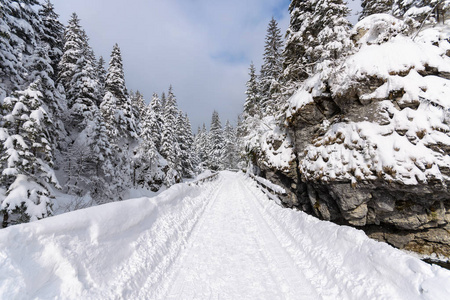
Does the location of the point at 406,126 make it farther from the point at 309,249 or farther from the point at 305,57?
the point at 305,57

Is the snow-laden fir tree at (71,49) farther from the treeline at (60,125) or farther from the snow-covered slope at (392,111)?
the snow-covered slope at (392,111)

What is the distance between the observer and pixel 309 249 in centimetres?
510

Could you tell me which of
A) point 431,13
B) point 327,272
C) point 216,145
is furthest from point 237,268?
point 216,145

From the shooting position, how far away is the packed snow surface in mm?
2848

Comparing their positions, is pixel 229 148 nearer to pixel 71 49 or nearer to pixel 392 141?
pixel 71 49

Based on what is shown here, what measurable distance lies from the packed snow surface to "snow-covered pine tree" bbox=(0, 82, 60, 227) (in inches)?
214

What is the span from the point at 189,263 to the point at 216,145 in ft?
165

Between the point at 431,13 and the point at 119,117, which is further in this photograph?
the point at 119,117

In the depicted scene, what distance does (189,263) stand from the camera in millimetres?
4758

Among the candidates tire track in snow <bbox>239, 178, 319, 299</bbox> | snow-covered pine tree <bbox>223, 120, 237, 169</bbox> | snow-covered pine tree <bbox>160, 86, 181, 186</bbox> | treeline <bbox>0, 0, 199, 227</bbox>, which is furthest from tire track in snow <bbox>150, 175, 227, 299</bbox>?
snow-covered pine tree <bbox>223, 120, 237, 169</bbox>

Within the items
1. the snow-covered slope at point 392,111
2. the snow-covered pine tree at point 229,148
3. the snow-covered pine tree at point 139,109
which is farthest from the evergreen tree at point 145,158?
the snow-covered pine tree at point 229,148

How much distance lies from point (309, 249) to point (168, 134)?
89.9 ft

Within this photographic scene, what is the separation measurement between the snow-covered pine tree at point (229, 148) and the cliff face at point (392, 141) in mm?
43404

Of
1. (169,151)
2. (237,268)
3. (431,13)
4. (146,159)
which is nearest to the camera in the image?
(237,268)
